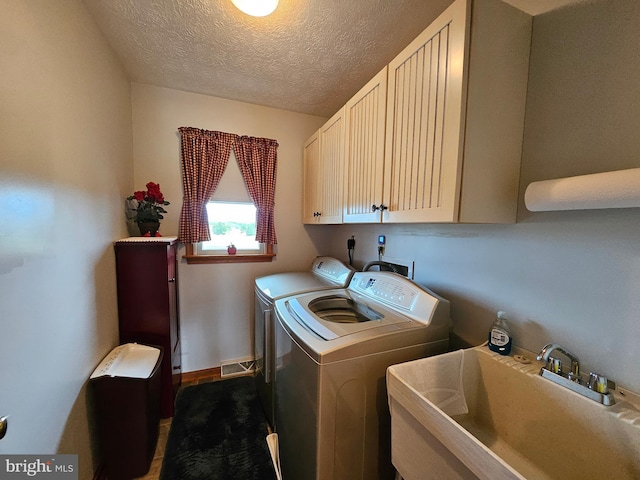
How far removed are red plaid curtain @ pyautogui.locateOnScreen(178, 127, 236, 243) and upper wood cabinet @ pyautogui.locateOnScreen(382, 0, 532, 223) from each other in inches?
69.7

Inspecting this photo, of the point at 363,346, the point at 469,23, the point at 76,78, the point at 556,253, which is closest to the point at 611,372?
the point at 556,253

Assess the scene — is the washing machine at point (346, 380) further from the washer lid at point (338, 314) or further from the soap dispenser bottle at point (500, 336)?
the soap dispenser bottle at point (500, 336)

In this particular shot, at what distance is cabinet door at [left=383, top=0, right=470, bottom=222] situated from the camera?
92cm

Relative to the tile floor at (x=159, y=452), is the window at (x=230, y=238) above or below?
above

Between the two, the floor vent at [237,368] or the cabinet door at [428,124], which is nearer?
the cabinet door at [428,124]

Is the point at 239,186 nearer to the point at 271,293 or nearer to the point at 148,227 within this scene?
the point at 148,227

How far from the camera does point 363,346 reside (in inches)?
Answer: 40.6

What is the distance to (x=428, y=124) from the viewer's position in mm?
1056

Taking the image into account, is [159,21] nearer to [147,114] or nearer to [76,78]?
[76,78]

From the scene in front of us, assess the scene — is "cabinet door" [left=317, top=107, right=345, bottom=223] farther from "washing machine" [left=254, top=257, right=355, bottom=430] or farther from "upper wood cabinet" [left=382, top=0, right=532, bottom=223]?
"upper wood cabinet" [left=382, top=0, right=532, bottom=223]

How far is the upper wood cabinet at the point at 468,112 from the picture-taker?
0.91 metres

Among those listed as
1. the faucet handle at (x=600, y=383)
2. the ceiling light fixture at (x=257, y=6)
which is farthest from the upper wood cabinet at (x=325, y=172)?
the faucet handle at (x=600, y=383)

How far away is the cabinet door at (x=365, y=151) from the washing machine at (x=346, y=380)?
558 millimetres

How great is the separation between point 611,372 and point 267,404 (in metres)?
1.81
